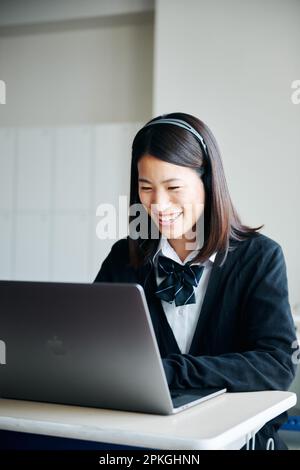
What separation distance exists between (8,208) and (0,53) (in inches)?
44.3

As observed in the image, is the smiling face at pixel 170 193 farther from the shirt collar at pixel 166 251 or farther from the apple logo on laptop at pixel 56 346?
the apple logo on laptop at pixel 56 346

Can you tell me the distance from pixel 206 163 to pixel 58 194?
115 inches

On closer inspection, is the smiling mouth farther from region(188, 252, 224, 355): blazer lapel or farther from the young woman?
region(188, 252, 224, 355): blazer lapel

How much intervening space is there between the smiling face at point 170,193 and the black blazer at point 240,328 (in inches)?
4.7

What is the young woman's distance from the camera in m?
1.51

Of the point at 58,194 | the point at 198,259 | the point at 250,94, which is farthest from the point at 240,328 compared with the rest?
the point at 58,194

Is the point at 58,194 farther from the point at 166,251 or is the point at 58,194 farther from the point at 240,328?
the point at 240,328

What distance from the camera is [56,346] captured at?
112 centimetres

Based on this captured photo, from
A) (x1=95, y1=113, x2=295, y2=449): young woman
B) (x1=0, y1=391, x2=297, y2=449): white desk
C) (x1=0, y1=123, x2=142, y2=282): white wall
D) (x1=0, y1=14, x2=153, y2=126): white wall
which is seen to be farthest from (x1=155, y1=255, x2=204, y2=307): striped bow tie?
(x1=0, y1=14, x2=153, y2=126): white wall

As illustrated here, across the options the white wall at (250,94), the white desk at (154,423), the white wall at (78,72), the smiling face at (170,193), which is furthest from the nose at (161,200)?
the white wall at (78,72)

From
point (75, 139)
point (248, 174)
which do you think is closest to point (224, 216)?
point (248, 174)

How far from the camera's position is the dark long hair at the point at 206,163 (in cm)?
159

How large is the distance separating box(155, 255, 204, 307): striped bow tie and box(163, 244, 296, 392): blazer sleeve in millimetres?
129
